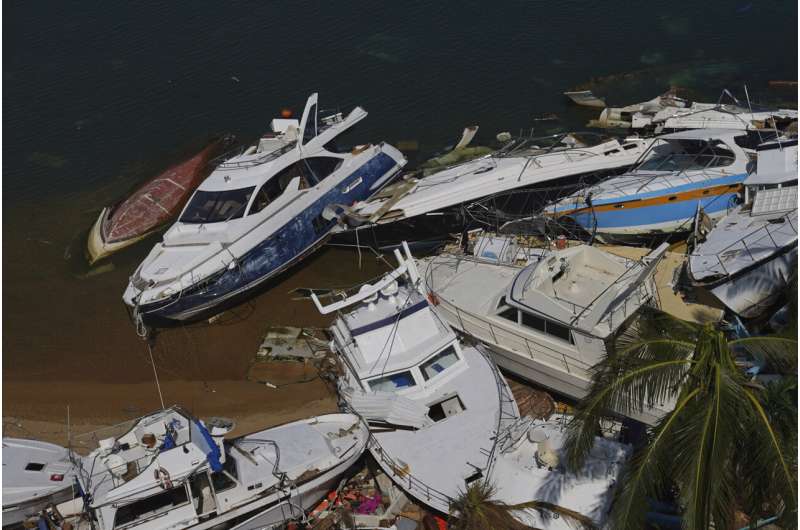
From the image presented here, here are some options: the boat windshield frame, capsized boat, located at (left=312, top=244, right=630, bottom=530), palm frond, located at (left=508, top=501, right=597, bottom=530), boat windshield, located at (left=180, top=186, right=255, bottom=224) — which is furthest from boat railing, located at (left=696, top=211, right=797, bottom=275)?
boat windshield, located at (left=180, top=186, right=255, bottom=224)

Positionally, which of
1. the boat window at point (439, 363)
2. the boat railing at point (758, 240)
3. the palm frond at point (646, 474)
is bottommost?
the boat window at point (439, 363)

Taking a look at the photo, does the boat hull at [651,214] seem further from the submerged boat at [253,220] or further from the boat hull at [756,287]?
the submerged boat at [253,220]

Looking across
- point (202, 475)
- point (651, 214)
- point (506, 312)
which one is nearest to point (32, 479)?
point (202, 475)

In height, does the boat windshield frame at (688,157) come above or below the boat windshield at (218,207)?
below

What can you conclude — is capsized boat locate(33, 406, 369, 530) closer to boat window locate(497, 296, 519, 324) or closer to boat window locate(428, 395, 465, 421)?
boat window locate(428, 395, 465, 421)

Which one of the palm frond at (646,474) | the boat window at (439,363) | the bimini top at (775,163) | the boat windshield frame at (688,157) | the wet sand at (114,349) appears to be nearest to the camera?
the palm frond at (646,474)

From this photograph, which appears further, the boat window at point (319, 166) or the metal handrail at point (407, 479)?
the boat window at point (319, 166)

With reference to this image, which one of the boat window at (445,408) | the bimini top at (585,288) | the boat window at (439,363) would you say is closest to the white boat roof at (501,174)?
the bimini top at (585,288)
